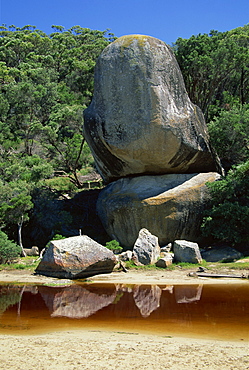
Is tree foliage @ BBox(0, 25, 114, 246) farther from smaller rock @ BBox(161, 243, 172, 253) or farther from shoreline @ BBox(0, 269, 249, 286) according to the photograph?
smaller rock @ BBox(161, 243, 172, 253)

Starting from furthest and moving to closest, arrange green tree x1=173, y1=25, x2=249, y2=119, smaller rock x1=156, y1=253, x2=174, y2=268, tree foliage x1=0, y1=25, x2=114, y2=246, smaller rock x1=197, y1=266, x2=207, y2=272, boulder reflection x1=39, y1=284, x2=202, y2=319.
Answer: green tree x1=173, y1=25, x2=249, y2=119 → tree foliage x1=0, y1=25, x2=114, y2=246 → smaller rock x1=156, y1=253, x2=174, y2=268 → smaller rock x1=197, y1=266, x2=207, y2=272 → boulder reflection x1=39, y1=284, x2=202, y2=319

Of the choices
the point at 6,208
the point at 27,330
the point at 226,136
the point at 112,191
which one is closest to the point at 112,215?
the point at 112,191

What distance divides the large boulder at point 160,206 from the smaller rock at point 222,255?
138 cm

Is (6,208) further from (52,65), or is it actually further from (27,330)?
(52,65)

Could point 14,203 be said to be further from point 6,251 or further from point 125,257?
point 125,257

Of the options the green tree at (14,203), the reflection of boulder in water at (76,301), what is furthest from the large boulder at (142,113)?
the reflection of boulder in water at (76,301)

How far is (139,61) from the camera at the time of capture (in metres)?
17.7

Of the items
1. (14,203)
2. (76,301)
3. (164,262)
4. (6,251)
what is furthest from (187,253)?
(14,203)

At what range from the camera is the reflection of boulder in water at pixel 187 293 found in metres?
11.3

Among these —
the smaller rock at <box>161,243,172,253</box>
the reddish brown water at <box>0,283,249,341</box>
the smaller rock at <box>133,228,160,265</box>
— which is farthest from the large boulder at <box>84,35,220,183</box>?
the reddish brown water at <box>0,283,249,341</box>

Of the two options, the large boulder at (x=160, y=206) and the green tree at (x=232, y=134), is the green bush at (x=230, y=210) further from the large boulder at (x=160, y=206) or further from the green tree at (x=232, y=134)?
the green tree at (x=232, y=134)

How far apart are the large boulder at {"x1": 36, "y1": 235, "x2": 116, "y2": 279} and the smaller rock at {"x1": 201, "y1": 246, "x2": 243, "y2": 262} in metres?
4.25

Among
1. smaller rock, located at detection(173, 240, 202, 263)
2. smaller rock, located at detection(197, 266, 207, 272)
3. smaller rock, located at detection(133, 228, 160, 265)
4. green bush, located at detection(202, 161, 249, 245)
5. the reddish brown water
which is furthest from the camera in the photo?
green bush, located at detection(202, 161, 249, 245)

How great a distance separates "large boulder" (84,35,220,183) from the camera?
57.6 feet
